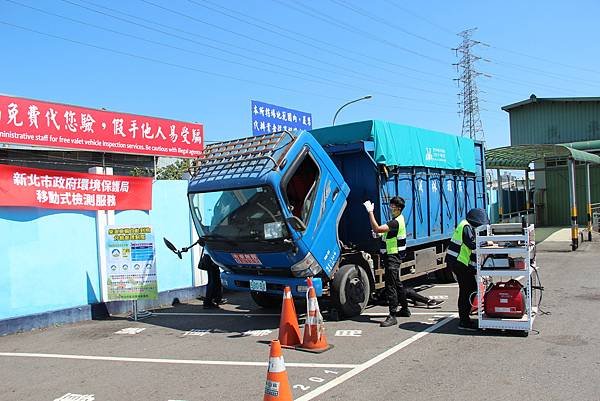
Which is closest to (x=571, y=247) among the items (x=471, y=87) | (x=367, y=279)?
(x=367, y=279)

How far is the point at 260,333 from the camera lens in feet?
26.1

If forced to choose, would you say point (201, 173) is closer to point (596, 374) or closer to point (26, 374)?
point (26, 374)

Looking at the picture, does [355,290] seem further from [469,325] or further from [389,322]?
[469,325]

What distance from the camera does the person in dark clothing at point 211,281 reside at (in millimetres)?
10258

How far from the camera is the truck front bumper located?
25.6ft

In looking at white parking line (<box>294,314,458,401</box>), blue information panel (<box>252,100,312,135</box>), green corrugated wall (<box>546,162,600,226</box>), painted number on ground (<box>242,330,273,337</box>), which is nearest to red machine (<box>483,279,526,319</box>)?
white parking line (<box>294,314,458,401</box>)

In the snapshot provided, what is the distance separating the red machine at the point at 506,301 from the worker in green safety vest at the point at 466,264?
0.92 ft

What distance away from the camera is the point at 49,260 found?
9.40 metres

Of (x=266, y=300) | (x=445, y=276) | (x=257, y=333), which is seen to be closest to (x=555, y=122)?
(x=445, y=276)

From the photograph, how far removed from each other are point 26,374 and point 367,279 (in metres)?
5.09

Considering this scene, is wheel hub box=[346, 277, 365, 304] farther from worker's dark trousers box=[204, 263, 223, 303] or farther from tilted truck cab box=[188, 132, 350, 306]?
worker's dark trousers box=[204, 263, 223, 303]

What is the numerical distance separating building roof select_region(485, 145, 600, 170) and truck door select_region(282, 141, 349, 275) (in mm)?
11701

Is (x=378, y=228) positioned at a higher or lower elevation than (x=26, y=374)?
higher

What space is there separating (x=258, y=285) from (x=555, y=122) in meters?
25.5
